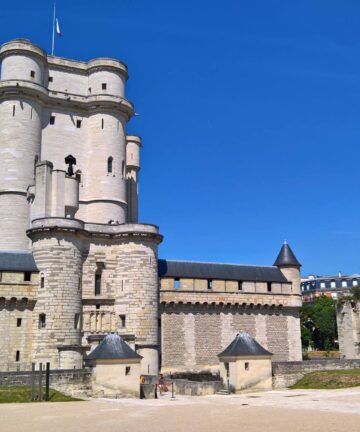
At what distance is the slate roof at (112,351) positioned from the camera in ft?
86.4

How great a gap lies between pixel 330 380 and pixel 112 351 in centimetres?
1177

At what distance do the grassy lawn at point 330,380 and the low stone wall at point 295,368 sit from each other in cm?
41

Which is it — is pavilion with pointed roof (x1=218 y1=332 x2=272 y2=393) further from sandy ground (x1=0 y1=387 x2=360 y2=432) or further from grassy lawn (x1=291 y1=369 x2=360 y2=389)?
sandy ground (x1=0 y1=387 x2=360 y2=432)

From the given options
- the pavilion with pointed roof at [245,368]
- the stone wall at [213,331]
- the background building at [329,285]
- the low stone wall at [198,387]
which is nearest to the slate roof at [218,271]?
the stone wall at [213,331]

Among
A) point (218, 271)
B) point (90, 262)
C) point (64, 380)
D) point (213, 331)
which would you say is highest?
point (218, 271)

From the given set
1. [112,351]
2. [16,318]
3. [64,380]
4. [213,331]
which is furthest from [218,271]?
[64,380]

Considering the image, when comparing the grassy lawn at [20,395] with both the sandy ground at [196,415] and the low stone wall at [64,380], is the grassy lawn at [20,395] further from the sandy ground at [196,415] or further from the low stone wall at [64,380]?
the sandy ground at [196,415]

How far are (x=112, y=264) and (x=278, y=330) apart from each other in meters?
14.6

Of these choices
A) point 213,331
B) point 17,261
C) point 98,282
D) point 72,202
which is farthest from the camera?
point 213,331

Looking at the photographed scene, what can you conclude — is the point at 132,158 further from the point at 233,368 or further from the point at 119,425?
the point at 119,425

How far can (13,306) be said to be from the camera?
31.2 meters

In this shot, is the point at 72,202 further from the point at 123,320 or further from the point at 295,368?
the point at 295,368

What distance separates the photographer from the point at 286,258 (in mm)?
43062

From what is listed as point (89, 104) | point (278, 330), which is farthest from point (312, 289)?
point (89, 104)
